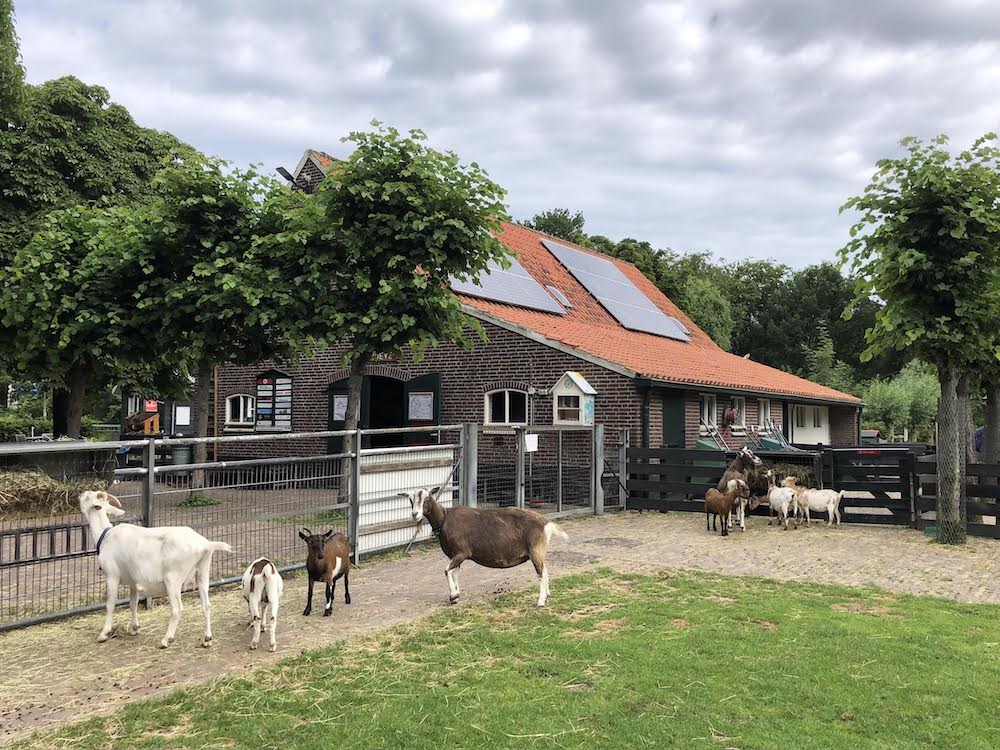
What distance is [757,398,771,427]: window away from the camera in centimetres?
2170

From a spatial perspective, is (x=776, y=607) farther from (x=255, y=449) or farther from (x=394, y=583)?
(x=255, y=449)

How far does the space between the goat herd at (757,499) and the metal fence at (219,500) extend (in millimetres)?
2824

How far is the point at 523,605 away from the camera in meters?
7.21

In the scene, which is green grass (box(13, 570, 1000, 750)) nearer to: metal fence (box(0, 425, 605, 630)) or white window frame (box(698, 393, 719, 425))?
metal fence (box(0, 425, 605, 630))

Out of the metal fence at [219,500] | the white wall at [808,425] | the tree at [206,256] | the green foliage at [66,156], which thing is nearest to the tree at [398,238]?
the tree at [206,256]

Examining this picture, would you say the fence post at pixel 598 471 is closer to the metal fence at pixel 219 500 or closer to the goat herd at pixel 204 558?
the metal fence at pixel 219 500

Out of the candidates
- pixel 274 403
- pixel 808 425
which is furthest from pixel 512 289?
pixel 808 425

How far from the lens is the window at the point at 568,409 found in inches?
607

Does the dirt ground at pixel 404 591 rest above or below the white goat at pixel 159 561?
below

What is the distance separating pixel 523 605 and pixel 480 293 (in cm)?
1185

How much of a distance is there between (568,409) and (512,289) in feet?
17.3

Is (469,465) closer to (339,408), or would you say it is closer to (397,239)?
(397,239)

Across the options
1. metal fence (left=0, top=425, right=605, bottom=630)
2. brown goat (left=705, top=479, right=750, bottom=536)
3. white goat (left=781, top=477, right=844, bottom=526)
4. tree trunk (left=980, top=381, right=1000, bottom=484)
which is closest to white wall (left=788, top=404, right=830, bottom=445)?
tree trunk (left=980, top=381, right=1000, bottom=484)

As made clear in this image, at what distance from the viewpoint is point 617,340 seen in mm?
19797
